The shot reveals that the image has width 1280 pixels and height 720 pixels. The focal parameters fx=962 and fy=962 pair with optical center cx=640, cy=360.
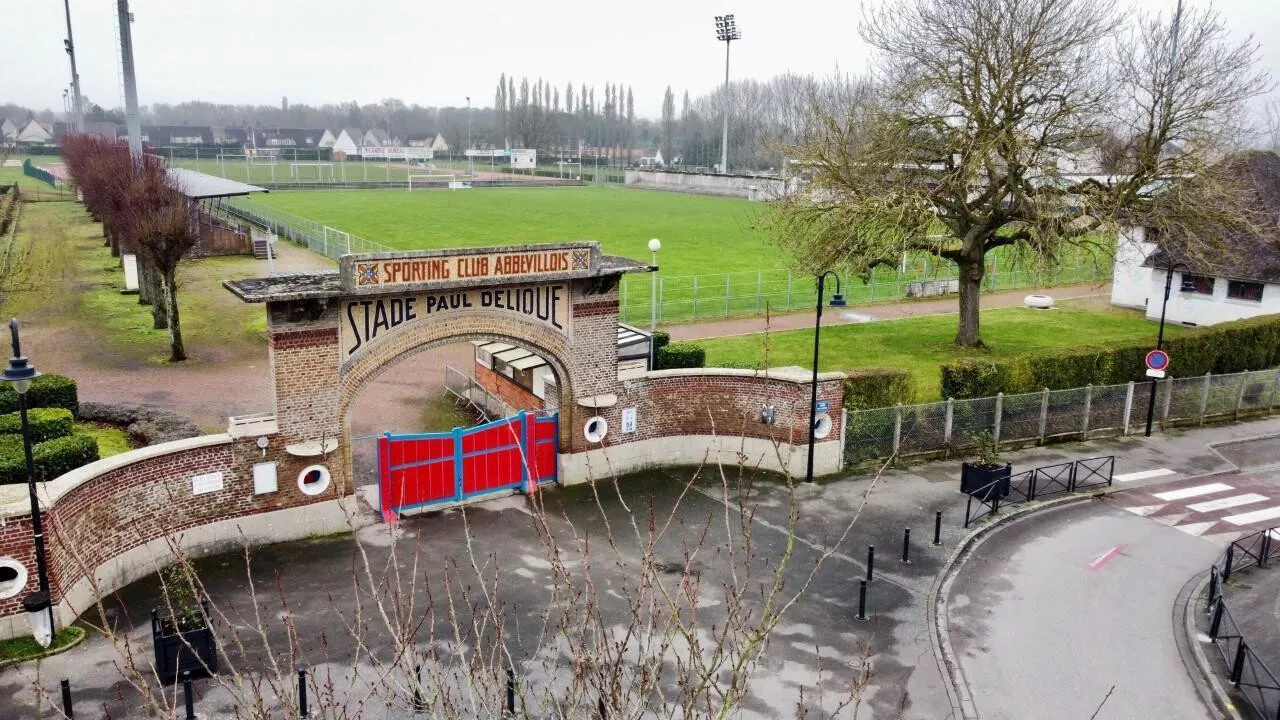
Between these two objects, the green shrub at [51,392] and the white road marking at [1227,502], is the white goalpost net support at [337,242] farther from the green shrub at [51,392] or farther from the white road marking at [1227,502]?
the white road marking at [1227,502]

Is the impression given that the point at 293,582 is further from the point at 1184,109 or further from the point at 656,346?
the point at 1184,109

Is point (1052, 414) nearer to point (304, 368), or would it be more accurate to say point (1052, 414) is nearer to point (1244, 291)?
point (304, 368)

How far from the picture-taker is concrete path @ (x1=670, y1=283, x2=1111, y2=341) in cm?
3603

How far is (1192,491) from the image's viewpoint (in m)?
22.0

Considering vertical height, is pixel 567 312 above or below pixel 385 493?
above

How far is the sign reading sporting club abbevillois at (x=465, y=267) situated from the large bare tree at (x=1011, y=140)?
45.5ft

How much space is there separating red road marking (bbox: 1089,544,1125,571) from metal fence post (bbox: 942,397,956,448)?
16.8ft

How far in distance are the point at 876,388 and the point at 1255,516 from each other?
8.34 meters

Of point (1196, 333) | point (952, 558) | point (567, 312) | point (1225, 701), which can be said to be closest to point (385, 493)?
point (567, 312)

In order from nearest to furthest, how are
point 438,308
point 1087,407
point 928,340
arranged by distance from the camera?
point 438,308 < point 1087,407 < point 928,340

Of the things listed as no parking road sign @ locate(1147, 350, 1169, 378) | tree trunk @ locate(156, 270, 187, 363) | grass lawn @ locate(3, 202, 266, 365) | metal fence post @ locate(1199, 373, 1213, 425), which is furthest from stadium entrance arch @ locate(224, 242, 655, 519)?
metal fence post @ locate(1199, 373, 1213, 425)

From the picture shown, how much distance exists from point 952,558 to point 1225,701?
5120mm

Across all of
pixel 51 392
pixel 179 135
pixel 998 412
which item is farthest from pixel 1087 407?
pixel 179 135

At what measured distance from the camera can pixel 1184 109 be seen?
30266 millimetres
